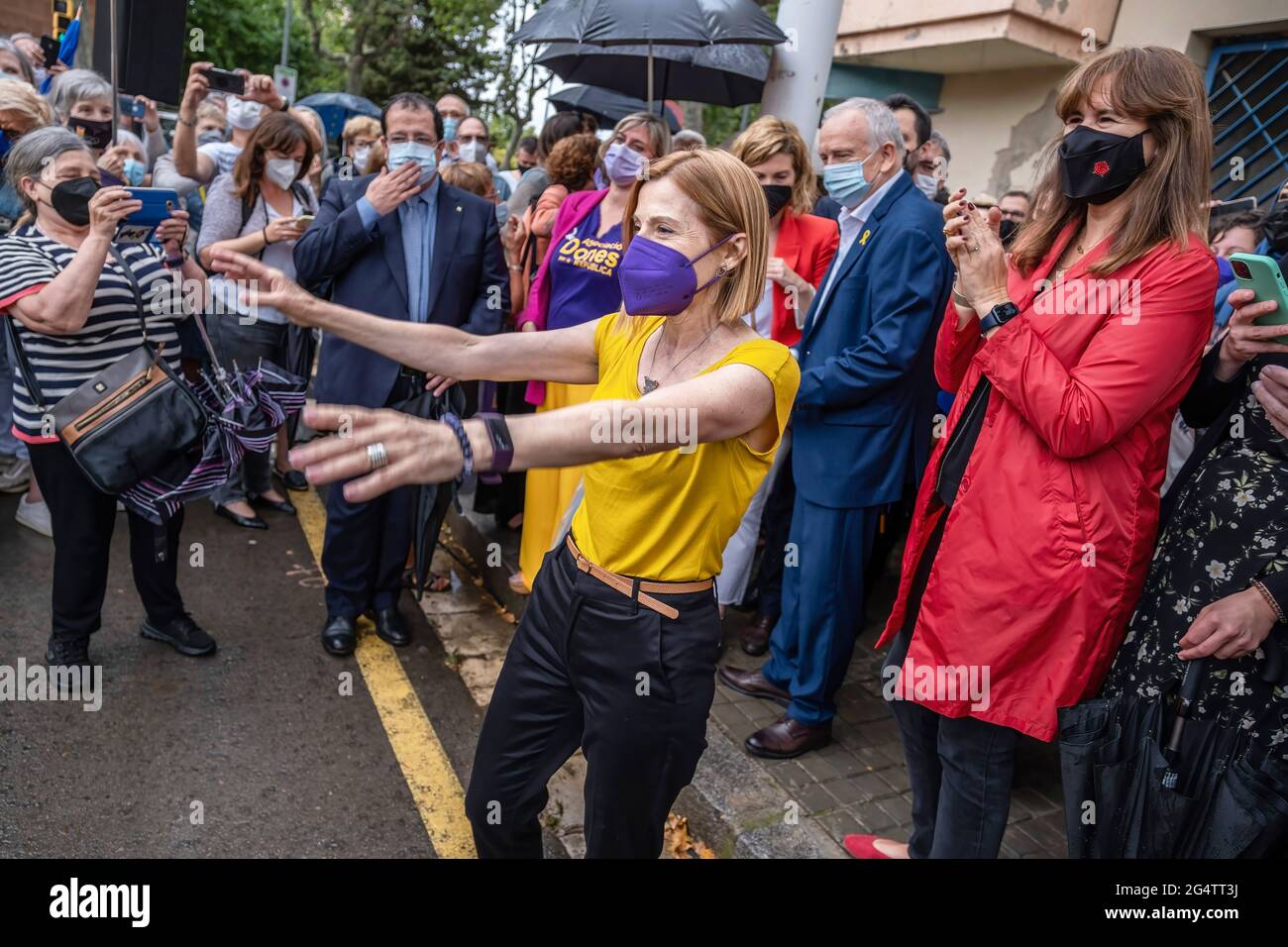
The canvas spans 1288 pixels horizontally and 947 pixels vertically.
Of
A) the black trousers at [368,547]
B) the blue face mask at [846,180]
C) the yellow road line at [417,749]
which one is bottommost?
the yellow road line at [417,749]

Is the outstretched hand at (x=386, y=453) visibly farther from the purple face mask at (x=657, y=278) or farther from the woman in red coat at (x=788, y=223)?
the woman in red coat at (x=788, y=223)

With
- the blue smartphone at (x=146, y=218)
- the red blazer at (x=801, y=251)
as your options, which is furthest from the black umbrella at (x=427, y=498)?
the red blazer at (x=801, y=251)

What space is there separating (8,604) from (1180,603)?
461 cm

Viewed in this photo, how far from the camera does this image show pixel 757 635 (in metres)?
4.40

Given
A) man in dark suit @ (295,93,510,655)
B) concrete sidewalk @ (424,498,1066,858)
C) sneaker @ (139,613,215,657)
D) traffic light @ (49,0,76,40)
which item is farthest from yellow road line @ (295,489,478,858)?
traffic light @ (49,0,76,40)

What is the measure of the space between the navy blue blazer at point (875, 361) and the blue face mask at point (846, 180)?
135mm

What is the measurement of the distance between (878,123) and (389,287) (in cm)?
216

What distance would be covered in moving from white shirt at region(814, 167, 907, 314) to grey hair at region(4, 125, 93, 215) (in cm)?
289

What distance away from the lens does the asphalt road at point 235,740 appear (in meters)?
2.98

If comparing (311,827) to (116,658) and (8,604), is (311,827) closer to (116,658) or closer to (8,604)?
(116,658)

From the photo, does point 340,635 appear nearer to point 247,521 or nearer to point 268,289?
point 247,521

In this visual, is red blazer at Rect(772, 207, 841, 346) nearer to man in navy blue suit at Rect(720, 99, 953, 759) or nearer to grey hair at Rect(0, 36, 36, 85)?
man in navy blue suit at Rect(720, 99, 953, 759)

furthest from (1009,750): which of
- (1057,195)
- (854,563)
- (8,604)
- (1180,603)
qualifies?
(8,604)

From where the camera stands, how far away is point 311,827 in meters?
3.05
